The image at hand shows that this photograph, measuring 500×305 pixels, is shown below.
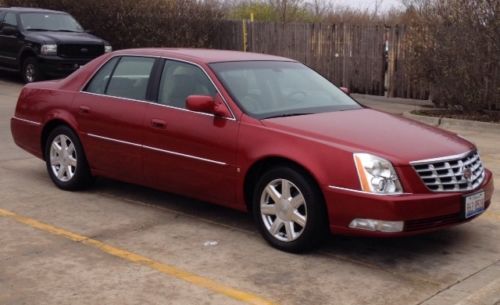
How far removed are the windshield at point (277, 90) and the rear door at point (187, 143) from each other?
0.65 feet

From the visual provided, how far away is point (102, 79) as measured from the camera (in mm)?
6926

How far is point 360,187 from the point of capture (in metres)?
4.89

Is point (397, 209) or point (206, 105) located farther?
point (206, 105)

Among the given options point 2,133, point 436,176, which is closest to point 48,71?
point 2,133

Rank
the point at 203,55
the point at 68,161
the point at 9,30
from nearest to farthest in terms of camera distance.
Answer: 1. the point at 203,55
2. the point at 68,161
3. the point at 9,30

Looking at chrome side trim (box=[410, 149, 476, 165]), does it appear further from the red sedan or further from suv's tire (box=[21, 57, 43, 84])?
suv's tire (box=[21, 57, 43, 84])

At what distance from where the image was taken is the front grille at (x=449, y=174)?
4.98 meters

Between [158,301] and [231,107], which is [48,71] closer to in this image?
[231,107]

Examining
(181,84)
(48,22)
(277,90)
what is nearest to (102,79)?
(181,84)

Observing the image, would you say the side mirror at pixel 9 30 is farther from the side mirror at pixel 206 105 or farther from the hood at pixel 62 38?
the side mirror at pixel 206 105

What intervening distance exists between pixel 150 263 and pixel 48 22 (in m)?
14.3

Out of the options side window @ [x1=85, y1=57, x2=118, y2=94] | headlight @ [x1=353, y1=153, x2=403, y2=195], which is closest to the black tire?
side window @ [x1=85, y1=57, x2=118, y2=94]

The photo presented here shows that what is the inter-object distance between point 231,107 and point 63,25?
44.8ft

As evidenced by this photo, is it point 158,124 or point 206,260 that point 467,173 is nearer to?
point 206,260
